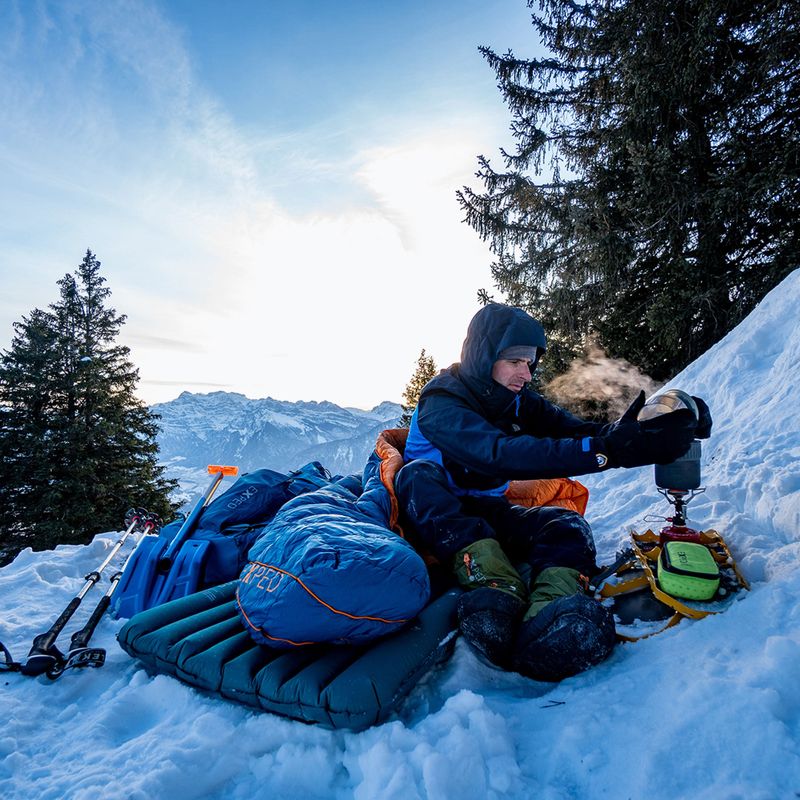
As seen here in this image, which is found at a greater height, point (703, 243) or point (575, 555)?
point (703, 243)

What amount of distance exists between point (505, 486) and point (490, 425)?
2.54ft

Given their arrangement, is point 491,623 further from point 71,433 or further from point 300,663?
point 71,433

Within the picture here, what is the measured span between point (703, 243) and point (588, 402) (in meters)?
3.99

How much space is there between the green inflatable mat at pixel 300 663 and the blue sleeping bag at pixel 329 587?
3.2 inches

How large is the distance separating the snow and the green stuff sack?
5.2 inches

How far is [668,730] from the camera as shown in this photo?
1376mm

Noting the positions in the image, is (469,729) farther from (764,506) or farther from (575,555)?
(764,506)

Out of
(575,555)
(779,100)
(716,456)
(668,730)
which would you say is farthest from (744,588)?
(779,100)

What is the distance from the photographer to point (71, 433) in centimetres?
1493

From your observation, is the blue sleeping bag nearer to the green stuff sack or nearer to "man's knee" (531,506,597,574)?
"man's knee" (531,506,597,574)

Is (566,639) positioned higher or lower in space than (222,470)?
lower

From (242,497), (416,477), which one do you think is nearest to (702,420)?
(416,477)

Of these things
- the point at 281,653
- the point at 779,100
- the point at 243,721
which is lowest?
the point at 243,721

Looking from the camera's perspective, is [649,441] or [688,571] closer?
[688,571]
